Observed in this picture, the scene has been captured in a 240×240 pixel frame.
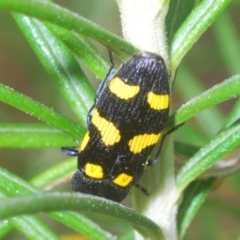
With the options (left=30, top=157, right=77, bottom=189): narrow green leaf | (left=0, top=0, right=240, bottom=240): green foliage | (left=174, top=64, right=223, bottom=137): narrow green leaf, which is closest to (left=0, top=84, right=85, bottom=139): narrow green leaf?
(left=0, top=0, right=240, bottom=240): green foliage

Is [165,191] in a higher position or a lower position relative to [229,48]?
lower

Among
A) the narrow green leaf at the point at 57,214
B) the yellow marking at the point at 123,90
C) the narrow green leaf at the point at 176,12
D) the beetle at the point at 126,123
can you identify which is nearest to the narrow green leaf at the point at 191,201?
the beetle at the point at 126,123

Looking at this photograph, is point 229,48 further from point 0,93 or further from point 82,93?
point 0,93

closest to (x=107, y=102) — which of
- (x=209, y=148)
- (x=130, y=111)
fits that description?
(x=130, y=111)

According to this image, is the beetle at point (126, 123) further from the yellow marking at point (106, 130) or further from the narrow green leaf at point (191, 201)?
the narrow green leaf at point (191, 201)

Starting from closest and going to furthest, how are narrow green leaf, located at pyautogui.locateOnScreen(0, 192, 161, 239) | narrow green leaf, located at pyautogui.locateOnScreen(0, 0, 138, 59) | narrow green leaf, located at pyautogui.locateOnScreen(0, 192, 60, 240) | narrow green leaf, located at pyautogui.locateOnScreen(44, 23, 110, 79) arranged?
1. narrow green leaf, located at pyautogui.locateOnScreen(0, 192, 161, 239)
2. narrow green leaf, located at pyautogui.locateOnScreen(0, 0, 138, 59)
3. narrow green leaf, located at pyautogui.locateOnScreen(44, 23, 110, 79)
4. narrow green leaf, located at pyautogui.locateOnScreen(0, 192, 60, 240)

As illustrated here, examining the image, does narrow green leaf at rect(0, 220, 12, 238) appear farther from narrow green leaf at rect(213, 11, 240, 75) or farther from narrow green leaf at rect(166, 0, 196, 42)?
narrow green leaf at rect(213, 11, 240, 75)
